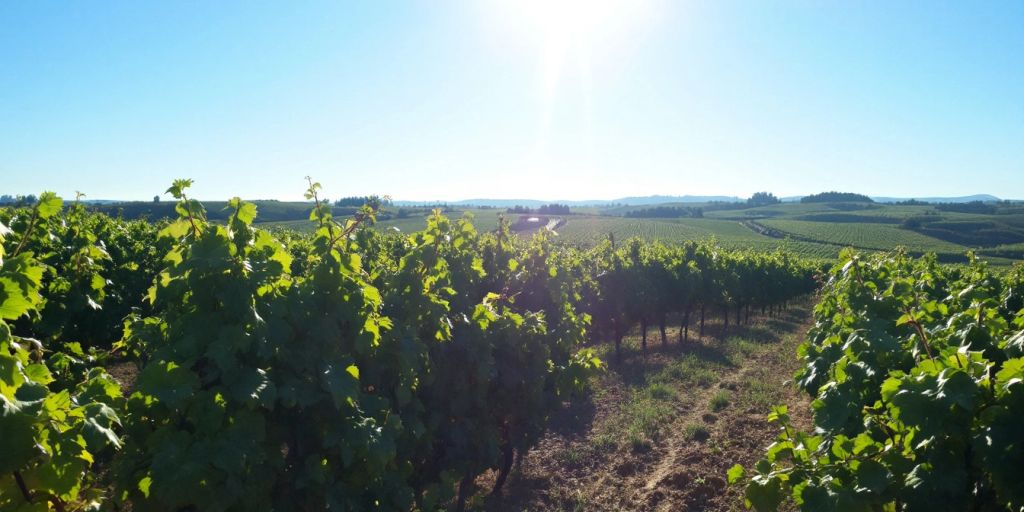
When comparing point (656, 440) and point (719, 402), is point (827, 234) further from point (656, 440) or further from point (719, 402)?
point (656, 440)

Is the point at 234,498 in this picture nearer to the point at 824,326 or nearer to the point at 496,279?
the point at 496,279

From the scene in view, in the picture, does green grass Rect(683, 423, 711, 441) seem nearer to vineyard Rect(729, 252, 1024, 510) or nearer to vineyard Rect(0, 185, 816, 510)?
vineyard Rect(0, 185, 816, 510)

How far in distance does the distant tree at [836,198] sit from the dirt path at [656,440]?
606ft

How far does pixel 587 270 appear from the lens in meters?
20.6

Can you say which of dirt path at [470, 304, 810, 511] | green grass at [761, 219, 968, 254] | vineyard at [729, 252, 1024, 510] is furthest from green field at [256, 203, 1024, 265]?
Answer: vineyard at [729, 252, 1024, 510]

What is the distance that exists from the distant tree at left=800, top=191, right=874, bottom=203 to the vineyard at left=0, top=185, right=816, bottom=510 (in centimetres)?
19579

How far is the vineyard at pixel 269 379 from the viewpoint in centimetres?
259

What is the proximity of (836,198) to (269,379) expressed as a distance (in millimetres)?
208944

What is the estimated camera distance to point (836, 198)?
180 m

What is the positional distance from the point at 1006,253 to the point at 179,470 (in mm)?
93965

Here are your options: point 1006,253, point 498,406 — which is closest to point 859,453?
point 498,406

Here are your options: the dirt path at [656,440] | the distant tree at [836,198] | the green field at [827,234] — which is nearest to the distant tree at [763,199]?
the distant tree at [836,198]

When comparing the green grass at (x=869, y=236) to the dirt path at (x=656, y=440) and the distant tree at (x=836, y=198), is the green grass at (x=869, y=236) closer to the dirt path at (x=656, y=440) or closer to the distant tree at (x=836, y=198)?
the dirt path at (x=656, y=440)

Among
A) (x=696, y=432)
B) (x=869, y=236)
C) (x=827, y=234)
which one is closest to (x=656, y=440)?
(x=696, y=432)
